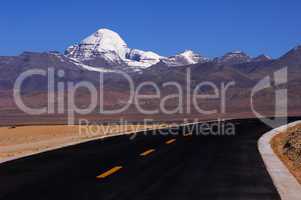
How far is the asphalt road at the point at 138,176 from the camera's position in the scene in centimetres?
1134

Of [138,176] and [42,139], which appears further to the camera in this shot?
[42,139]

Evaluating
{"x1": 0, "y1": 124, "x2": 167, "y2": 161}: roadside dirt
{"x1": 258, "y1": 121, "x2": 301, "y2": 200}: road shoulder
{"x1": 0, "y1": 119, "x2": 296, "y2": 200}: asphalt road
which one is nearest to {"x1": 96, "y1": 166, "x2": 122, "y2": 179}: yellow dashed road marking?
{"x1": 0, "y1": 119, "x2": 296, "y2": 200}: asphalt road

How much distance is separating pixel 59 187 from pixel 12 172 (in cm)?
326

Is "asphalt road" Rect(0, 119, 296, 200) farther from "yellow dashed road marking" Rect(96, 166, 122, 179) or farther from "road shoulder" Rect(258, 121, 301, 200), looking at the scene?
"road shoulder" Rect(258, 121, 301, 200)

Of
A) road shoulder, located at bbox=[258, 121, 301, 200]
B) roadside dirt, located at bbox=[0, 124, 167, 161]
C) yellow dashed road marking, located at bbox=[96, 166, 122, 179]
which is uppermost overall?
yellow dashed road marking, located at bbox=[96, 166, 122, 179]

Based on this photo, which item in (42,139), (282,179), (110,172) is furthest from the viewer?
(42,139)

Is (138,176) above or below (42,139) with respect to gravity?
above

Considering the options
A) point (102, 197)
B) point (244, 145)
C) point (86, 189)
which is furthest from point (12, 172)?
point (244, 145)

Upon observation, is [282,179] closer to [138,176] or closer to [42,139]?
[138,176]

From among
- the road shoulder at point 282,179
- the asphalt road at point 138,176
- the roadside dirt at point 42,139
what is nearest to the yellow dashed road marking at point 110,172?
the asphalt road at point 138,176

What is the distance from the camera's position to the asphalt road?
1134 centimetres

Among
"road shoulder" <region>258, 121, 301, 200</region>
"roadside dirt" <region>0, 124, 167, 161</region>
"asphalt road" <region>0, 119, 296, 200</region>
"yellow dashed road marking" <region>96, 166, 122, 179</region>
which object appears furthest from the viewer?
"roadside dirt" <region>0, 124, 167, 161</region>

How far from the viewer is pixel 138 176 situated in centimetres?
1367

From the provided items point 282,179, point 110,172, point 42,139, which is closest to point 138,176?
point 110,172
